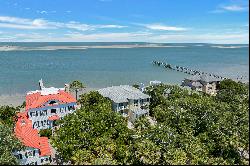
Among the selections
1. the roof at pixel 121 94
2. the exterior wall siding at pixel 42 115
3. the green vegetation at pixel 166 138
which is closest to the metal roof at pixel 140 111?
the roof at pixel 121 94

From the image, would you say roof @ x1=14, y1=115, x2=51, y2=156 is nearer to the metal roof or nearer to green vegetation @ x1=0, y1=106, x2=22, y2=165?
green vegetation @ x1=0, y1=106, x2=22, y2=165

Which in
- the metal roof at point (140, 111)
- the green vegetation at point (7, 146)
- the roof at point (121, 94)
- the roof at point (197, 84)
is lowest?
the metal roof at point (140, 111)

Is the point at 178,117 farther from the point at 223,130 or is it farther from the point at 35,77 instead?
the point at 35,77

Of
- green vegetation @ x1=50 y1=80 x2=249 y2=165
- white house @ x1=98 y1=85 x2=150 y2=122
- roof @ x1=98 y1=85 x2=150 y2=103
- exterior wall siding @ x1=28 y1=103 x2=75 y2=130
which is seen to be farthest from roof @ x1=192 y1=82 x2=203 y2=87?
exterior wall siding @ x1=28 y1=103 x2=75 y2=130

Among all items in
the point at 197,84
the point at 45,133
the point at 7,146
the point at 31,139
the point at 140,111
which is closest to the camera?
the point at 7,146

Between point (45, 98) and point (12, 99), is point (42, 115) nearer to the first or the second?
point (45, 98)

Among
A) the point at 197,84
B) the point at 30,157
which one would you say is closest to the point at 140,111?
the point at 30,157

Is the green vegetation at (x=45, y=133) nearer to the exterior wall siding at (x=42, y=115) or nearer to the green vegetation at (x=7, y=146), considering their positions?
the exterior wall siding at (x=42, y=115)

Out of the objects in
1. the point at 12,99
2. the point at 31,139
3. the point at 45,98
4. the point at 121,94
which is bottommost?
the point at 12,99
